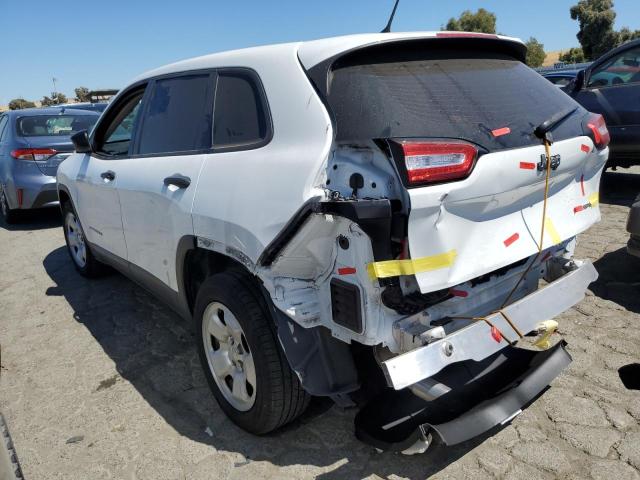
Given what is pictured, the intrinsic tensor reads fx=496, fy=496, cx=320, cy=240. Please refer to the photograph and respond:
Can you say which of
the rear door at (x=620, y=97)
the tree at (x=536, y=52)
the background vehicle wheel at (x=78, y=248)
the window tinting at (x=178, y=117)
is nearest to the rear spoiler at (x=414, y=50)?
the window tinting at (x=178, y=117)

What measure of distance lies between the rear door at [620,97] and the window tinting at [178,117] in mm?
5613

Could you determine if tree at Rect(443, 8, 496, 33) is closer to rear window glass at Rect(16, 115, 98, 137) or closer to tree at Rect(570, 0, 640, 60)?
tree at Rect(570, 0, 640, 60)

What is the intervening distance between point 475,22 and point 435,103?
58.6m

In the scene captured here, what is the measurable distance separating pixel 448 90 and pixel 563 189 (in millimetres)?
816

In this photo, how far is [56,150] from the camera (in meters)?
7.23

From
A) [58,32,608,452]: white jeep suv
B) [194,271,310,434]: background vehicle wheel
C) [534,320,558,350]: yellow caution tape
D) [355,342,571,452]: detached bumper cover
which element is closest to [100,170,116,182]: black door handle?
[58,32,608,452]: white jeep suv

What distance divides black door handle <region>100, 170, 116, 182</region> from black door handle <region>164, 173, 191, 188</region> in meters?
0.94

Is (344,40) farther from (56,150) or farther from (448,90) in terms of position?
(56,150)

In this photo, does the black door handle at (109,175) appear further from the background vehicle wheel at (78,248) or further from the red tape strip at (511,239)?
the red tape strip at (511,239)

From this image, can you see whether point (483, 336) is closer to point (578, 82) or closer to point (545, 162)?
point (545, 162)

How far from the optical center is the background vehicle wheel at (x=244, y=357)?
7.61ft

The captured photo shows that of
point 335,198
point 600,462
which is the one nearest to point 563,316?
point 600,462

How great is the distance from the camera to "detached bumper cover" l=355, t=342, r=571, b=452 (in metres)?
2.16

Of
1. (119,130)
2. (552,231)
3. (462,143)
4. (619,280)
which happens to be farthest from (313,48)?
(619,280)
